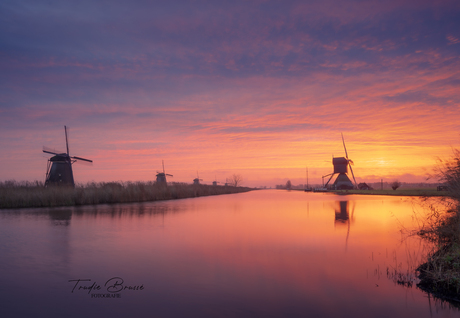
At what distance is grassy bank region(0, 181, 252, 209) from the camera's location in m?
22.9

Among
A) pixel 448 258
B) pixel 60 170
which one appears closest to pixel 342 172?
pixel 60 170

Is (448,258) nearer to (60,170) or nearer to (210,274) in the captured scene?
(210,274)

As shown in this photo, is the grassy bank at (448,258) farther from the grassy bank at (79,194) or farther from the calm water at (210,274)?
the grassy bank at (79,194)

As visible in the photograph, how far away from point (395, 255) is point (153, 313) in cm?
634

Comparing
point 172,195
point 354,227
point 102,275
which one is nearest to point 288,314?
point 102,275

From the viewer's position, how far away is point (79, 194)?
25734 mm

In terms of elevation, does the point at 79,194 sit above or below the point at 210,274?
above

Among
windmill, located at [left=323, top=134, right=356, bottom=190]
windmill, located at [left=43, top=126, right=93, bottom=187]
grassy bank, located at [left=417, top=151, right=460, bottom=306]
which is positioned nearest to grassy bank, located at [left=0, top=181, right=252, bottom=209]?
windmill, located at [left=43, top=126, right=93, bottom=187]

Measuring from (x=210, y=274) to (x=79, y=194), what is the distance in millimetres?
22876

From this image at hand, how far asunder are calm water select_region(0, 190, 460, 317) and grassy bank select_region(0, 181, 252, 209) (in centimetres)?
1332

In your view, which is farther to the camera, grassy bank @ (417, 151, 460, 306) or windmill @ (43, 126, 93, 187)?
windmill @ (43, 126, 93, 187)

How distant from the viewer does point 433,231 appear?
281 inches

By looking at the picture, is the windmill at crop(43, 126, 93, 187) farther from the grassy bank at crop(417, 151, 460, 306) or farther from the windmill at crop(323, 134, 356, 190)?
the windmill at crop(323, 134, 356, 190)

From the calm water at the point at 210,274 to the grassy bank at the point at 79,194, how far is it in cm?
1332
